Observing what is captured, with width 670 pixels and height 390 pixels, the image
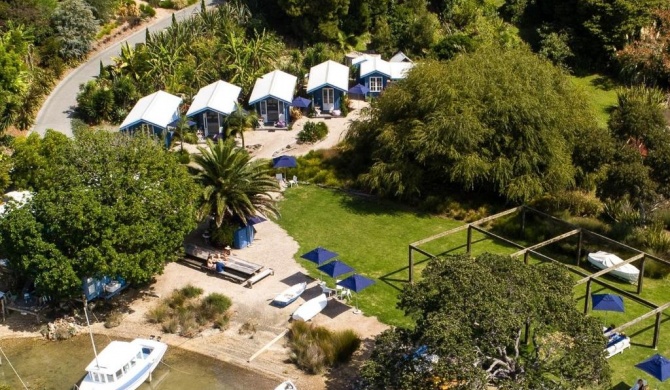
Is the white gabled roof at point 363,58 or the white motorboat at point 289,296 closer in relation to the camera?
the white motorboat at point 289,296

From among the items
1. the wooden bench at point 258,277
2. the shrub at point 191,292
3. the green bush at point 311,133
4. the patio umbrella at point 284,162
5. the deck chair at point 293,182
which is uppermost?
the green bush at point 311,133

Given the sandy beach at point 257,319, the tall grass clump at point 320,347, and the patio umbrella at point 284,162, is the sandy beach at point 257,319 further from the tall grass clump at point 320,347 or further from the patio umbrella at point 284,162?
the patio umbrella at point 284,162

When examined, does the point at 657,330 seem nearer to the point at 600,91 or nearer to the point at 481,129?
the point at 481,129

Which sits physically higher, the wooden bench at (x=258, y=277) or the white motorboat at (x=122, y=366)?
the wooden bench at (x=258, y=277)

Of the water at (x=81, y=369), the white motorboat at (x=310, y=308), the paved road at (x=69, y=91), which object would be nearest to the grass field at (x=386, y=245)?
the white motorboat at (x=310, y=308)

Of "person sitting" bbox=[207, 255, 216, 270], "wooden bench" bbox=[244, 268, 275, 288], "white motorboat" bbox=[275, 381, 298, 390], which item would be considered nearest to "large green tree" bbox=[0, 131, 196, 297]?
"person sitting" bbox=[207, 255, 216, 270]

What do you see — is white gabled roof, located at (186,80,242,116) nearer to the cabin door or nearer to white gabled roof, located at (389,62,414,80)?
Answer: the cabin door
